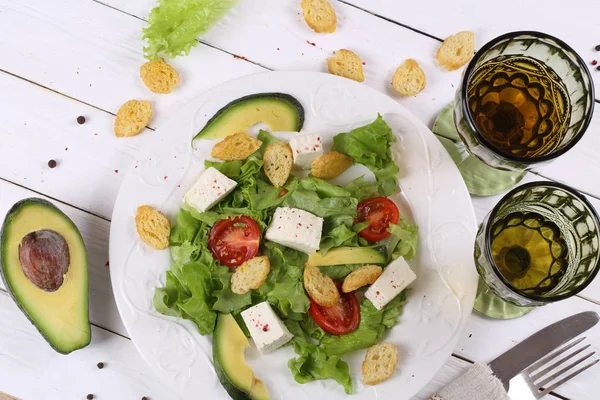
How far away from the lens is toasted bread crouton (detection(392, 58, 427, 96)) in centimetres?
204

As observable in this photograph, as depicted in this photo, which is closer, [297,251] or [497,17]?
[297,251]

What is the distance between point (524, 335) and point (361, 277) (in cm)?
66

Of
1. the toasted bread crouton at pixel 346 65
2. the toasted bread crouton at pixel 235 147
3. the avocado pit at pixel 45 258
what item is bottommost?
the avocado pit at pixel 45 258

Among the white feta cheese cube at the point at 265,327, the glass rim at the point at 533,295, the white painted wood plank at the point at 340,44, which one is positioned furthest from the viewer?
the white painted wood plank at the point at 340,44

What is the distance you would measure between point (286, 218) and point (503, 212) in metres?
0.65

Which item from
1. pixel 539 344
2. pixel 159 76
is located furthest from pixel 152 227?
pixel 539 344

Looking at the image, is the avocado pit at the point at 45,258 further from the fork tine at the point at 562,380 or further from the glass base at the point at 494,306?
the fork tine at the point at 562,380

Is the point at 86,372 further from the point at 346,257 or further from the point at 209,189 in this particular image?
the point at 346,257

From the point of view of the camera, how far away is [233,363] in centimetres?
182

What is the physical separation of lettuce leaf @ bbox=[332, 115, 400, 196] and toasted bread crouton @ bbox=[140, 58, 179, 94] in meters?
0.64

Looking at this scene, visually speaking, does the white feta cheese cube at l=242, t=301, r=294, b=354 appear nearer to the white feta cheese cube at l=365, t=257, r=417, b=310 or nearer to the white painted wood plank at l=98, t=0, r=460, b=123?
the white feta cheese cube at l=365, t=257, r=417, b=310

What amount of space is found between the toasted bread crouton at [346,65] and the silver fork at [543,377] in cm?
114

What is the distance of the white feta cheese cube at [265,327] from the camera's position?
5.81 feet

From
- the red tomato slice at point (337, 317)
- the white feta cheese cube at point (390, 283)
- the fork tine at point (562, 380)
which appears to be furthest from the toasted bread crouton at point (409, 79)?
the fork tine at point (562, 380)
